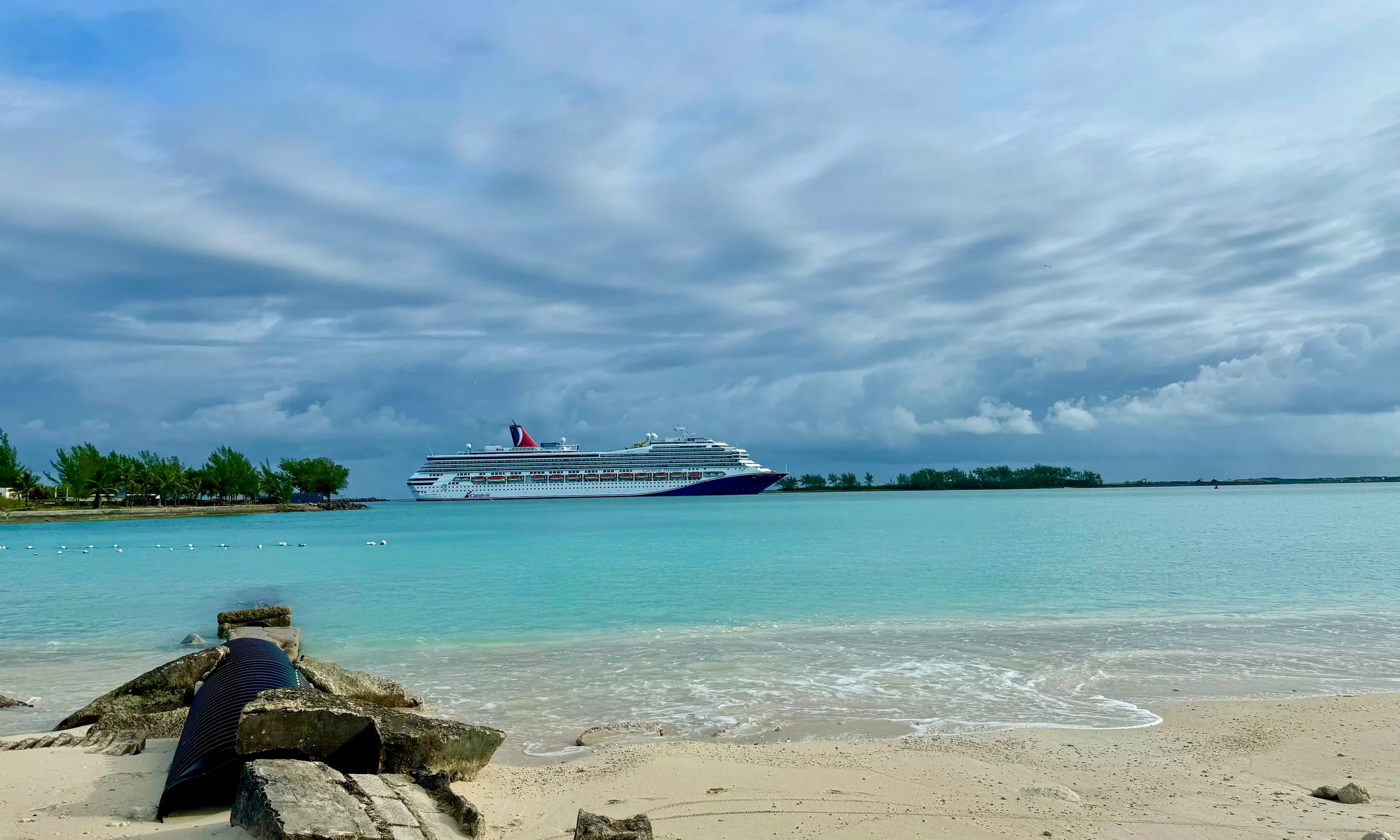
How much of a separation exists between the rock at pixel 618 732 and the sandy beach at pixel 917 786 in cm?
26

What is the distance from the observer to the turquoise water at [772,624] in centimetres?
768

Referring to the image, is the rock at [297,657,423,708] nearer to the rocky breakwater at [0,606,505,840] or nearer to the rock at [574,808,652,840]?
the rocky breakwater at [0,606,505,840]

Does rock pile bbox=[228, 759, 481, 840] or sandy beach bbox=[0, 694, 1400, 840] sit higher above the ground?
rock pile bbox=[228, 759, 481, 840]

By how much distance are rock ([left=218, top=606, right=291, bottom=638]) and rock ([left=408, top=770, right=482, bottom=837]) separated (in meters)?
9.00

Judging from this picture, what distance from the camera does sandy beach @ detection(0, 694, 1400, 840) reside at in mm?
4285

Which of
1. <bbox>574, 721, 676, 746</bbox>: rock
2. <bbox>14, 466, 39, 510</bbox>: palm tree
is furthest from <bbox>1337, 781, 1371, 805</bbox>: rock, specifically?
<bbox>14, 466, 39, 510</bbox>: palm tree

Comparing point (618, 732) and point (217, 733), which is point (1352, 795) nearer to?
point (618, 732)

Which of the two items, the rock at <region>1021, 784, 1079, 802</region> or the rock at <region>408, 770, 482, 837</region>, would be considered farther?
the rock at <region>1021, 784, 1079, 802</region>

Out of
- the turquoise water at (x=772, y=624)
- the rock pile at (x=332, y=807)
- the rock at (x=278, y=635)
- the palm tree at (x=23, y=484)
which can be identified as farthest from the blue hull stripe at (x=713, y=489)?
→ the rock pile at (x=332, y=807)

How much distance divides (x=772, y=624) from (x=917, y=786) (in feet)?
24.9

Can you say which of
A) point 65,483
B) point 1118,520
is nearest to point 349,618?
point 1118,520

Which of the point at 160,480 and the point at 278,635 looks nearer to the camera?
the point at 278,635

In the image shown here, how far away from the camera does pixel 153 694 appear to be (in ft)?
21.8

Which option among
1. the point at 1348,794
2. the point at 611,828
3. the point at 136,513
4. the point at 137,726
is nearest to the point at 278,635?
the point at 137,726
